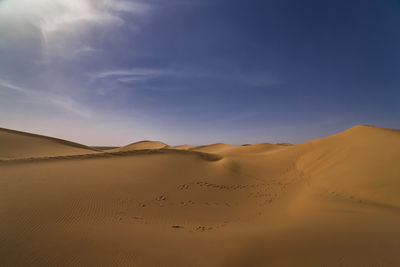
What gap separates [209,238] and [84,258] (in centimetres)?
290

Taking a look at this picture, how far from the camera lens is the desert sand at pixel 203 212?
3508mm

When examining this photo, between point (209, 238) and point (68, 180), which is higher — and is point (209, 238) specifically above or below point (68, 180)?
below

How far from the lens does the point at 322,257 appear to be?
11.5 ft

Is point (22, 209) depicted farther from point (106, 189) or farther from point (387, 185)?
point (387, 185)

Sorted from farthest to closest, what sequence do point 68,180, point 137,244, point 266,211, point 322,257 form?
point 68,180, point 266,211, point 137,244, point 322,257

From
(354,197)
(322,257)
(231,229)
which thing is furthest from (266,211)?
(354,197)

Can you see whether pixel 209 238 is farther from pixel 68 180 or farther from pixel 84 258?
pixel 68 180

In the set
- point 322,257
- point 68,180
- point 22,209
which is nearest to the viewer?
point 322,257

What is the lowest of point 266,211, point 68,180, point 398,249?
point 266,211

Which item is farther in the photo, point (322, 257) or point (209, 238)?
point (209, 238)

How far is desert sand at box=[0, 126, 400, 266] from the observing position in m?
3.51

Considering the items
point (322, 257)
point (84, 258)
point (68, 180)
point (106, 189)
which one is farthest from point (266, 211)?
point (68, 180)

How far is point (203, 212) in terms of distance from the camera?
6.80 meters

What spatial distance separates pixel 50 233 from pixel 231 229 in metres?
4.96
